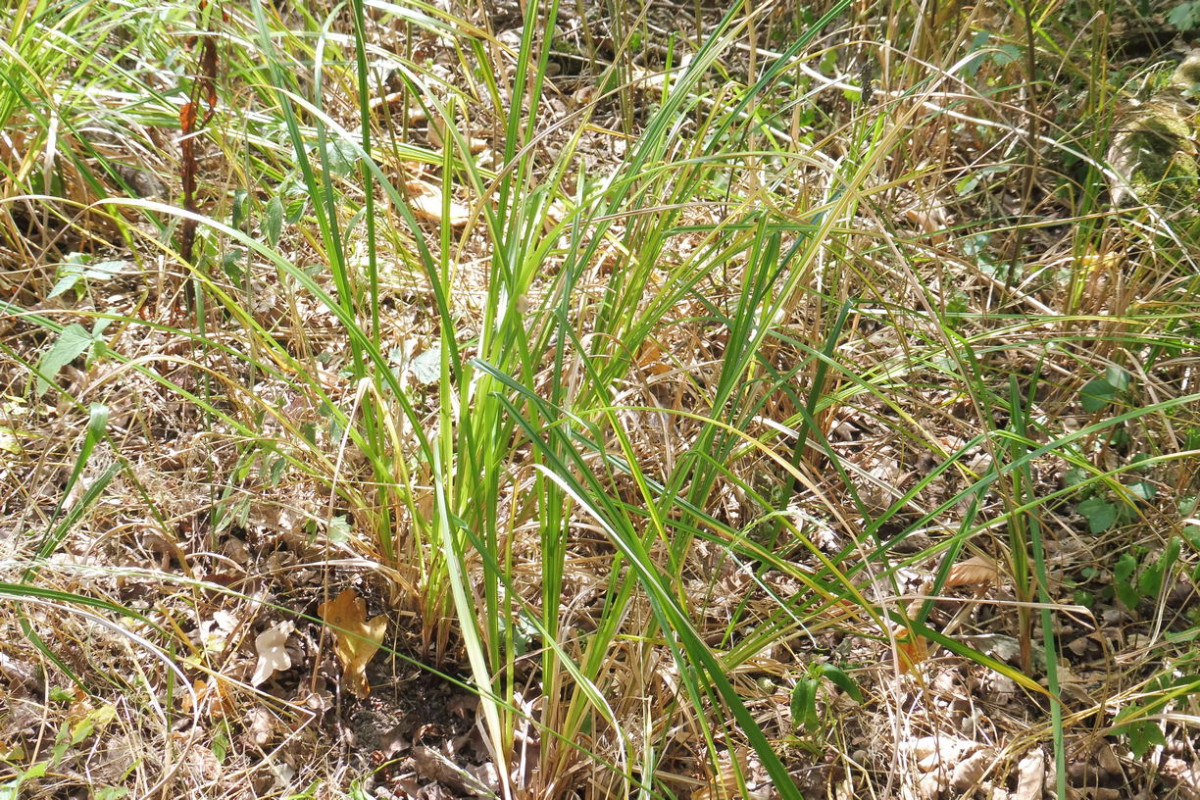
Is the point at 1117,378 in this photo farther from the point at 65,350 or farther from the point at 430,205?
the point at 65,350

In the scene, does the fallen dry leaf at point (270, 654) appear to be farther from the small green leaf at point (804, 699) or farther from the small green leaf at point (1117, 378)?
the small green leaf at point (1117, 378)

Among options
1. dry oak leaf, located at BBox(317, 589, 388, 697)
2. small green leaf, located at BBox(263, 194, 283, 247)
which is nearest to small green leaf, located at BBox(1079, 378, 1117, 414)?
dry oak leaf, located at BBox(317, 589, 388, 697)

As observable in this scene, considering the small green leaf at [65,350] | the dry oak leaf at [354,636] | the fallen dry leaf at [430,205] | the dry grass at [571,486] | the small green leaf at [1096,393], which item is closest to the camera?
the dry grass at [571,486]

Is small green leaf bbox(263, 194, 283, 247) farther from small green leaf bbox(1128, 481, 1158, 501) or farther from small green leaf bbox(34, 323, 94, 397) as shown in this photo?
small green leaf bbox(1128, 481, 1158, 501)

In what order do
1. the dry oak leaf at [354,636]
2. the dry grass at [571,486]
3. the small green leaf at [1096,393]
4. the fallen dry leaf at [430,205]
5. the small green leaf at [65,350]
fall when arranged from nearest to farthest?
1. the dry grass at [571,486]
2. the small green leaf at [65,350]
3. the dry oak leaf at [354,636]
4. the small green leaf at [1096,393]
5. the fallen dry leaf at [430,205]

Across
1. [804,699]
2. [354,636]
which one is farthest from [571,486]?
[354,636]

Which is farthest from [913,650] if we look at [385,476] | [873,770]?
[385,476]

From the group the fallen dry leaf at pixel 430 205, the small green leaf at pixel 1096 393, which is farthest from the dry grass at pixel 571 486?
the fallen dry leaf at pixel 430 205
